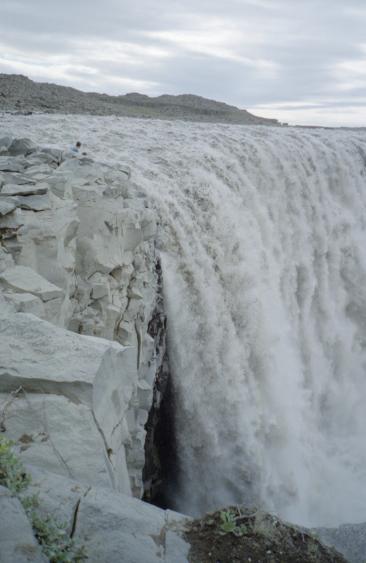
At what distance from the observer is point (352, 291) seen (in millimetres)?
14141

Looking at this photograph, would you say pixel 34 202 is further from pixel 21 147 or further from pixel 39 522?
pixel 39 522

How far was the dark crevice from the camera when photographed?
324 inches

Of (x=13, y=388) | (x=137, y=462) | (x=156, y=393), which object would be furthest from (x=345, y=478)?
(x=13, y=388)

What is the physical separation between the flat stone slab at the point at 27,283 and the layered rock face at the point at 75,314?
0.01 m

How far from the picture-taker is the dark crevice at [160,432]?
8.23 meters

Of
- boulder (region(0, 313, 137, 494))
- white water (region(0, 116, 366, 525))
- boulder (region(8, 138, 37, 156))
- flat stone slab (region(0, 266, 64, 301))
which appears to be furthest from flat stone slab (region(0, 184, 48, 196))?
white water (region(0, 116, 366, 525))

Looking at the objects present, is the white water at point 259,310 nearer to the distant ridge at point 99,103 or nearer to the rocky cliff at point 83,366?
the rocky cliff at point 83,366

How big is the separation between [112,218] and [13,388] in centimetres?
383

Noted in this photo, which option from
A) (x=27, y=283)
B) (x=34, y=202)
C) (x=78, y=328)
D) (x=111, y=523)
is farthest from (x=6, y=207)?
(x=111, y=523)

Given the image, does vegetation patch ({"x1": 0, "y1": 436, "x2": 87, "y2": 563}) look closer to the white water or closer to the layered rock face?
the layered rock face

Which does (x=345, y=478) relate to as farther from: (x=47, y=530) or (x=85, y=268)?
(x=47, y=530)

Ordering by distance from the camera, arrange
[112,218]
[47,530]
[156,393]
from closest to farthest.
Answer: [47,530], [112,218], [156,393]

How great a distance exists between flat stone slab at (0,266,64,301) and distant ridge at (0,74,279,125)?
43.4 ft

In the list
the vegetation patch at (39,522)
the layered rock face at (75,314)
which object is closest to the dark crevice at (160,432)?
the layered rock face at (75,314)
